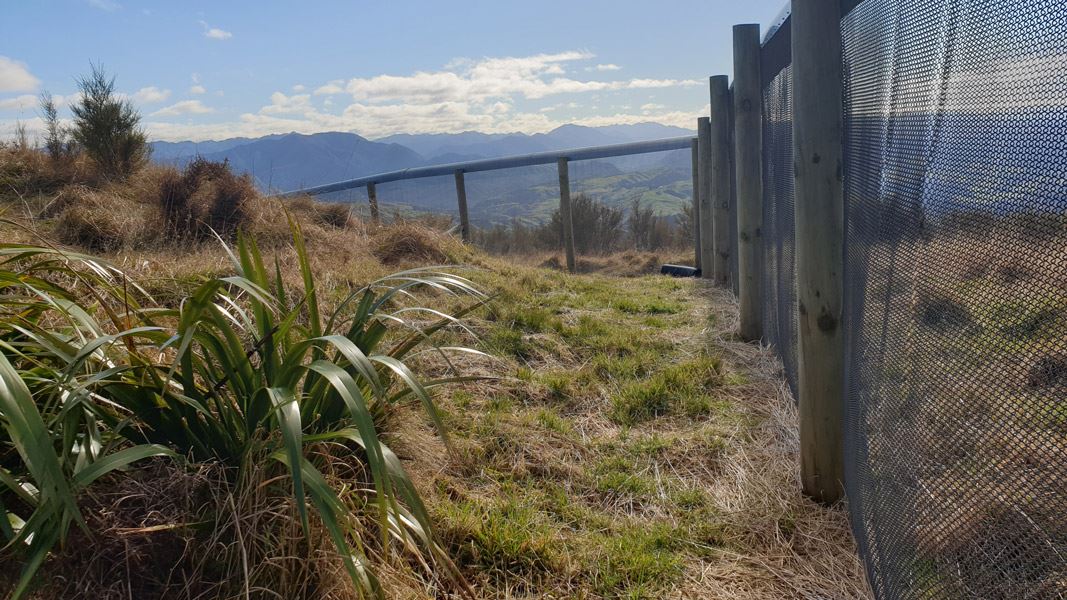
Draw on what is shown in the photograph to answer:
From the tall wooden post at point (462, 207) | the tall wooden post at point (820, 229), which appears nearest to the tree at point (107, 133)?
the tall wooden post at point (462, 207)

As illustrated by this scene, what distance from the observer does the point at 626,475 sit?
282cm

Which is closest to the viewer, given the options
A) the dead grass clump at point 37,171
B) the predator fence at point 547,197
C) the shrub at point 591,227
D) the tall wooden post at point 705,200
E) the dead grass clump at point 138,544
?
the dead grass clump at point 138,544

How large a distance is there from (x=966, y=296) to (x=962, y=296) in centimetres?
2

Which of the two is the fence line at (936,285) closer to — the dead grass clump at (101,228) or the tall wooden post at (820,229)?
the tall wooden post at (820,229)

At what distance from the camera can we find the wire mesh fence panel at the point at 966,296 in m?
1.11

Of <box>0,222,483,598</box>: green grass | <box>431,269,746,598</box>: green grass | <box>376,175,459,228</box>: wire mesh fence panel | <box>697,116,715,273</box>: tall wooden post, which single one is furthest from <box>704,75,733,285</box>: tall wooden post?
<box>0,222,483,598</box>: green grass

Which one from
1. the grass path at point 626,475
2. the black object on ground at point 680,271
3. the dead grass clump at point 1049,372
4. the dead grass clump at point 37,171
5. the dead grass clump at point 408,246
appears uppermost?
the dead grass clump at point 37,171

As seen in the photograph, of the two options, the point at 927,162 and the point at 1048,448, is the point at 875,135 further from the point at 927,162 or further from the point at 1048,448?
the point at 1048,448

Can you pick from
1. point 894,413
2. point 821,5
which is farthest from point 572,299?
point 894,413

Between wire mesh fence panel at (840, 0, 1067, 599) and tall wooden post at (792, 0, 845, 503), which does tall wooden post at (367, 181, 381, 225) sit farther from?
wire mesh fence panel at (840, 0, 1067, 599)

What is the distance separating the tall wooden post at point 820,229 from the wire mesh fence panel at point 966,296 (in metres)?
0.26

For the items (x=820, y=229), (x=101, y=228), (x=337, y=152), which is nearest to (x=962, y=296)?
(x=820, y=229)

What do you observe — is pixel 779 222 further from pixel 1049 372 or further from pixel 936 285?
pixel 1049 372

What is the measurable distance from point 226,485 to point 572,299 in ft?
14.5
